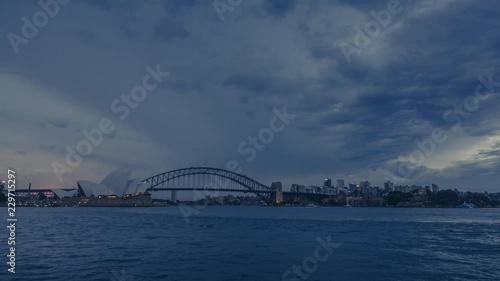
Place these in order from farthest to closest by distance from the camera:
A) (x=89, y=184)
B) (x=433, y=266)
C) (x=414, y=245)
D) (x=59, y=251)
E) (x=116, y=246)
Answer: (x=89, y=184), (x=414, y=245), (x=116, y=246), (x=59, y=251), (x=433, y=266)

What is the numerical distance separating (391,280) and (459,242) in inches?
568

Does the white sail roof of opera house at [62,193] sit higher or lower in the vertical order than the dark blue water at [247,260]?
higher

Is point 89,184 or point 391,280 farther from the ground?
point 89,184

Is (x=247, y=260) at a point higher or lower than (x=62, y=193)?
→ lower

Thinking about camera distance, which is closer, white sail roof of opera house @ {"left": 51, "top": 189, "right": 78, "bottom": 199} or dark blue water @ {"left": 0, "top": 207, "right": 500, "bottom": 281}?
dark blue water @ {"left": 0, "top": 207, "right": 500, "bottom": 281}

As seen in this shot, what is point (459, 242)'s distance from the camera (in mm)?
24734

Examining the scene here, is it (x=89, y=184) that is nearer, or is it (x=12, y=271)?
(x=12, y=271)

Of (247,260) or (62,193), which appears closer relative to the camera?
(247,260)

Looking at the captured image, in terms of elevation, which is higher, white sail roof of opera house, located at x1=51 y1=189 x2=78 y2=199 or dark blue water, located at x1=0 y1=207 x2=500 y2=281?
white sail roof of opera house, located at x1=51 y1=189 x2=78 y2=199

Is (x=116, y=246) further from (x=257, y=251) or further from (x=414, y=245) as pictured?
(x=414, y=245)

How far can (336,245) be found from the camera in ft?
74.7

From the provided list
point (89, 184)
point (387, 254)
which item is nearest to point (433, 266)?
point (387, 254)

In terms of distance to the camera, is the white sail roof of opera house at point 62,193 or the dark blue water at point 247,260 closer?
the dark blue water at point 247,260

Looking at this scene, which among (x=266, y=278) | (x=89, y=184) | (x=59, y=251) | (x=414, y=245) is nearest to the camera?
(x=266, y=278)
